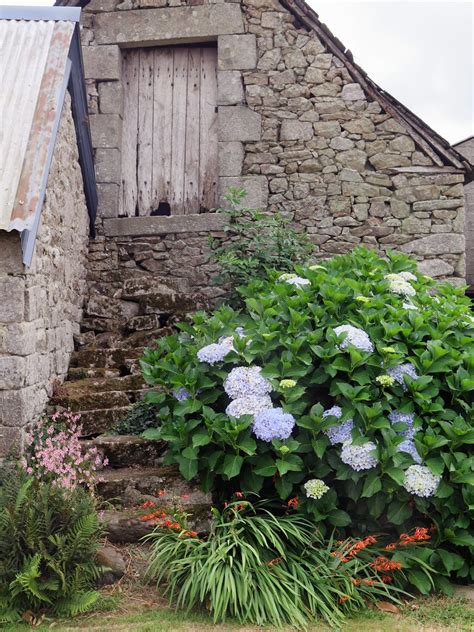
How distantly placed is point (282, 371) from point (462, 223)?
433 cm

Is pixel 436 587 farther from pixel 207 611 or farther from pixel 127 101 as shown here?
pixel 127 101

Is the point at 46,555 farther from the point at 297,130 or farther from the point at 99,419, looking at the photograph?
the point at 297,130

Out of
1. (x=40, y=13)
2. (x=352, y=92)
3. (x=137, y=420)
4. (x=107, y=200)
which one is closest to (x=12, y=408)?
(x=137, y=420)

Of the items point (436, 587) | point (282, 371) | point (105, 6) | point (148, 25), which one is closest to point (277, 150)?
point (148, 25)

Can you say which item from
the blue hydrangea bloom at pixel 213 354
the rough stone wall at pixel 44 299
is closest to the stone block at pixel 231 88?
the rough stone wall at pixel 44 299

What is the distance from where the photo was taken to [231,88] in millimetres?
7391

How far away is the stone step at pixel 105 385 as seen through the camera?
16.8 ft

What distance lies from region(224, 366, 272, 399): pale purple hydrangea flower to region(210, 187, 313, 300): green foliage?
2.56 metres

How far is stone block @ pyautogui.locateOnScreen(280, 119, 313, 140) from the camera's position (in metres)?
7.34

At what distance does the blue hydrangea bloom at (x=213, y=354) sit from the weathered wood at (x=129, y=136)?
4297 mm

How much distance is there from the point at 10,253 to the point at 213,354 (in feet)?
4.94

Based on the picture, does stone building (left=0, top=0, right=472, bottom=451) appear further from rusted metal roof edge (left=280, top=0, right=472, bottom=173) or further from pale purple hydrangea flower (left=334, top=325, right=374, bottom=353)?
pale purple hydrangea flower (left=334, top=325, right=374, bottom=353)

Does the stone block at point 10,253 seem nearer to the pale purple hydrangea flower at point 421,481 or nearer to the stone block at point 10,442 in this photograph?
the stone block at point 10,442

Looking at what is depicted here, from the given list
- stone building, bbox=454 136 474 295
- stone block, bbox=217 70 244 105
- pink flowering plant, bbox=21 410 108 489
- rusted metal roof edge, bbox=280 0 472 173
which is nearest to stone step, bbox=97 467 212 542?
pink flowering plant, bbox=21 410 108 489
